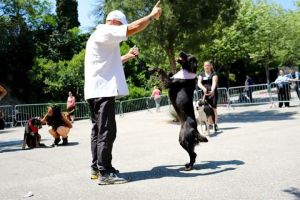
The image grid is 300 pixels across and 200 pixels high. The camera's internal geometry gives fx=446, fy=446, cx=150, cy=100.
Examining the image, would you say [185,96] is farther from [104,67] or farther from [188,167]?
[104,67]

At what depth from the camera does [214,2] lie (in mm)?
16047

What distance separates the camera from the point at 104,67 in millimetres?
6043

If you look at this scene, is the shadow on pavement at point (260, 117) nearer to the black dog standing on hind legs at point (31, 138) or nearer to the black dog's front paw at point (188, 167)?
the black dog standing on hind legs at point (31, 138)

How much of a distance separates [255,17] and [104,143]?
3393 cm

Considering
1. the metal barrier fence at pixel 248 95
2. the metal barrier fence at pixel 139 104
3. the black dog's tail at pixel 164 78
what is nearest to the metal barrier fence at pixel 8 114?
the metal barrier fence at pixel 139 104

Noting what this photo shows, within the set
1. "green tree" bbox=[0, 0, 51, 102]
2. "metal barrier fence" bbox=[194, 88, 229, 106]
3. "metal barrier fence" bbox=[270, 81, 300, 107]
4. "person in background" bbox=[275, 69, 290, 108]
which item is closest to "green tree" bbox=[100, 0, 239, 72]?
"person in background" bbox=[275, 69, 290, 108]

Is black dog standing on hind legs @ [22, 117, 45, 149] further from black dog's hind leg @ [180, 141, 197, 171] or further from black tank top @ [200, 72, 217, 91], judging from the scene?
black dog's hind leg @ [180, 141, 197, 171]

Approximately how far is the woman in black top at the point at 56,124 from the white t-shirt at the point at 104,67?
567cm

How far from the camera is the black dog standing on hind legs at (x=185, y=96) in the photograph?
668 cm

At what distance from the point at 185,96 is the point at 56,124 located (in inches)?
224

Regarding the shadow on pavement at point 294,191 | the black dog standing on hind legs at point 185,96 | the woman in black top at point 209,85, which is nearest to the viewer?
the shadow on pavement at point 294,191

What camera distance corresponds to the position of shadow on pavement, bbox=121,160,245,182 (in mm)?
6184

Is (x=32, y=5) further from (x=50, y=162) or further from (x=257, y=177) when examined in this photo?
(x=257, y=177)

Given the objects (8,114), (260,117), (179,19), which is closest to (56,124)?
(179,19)
